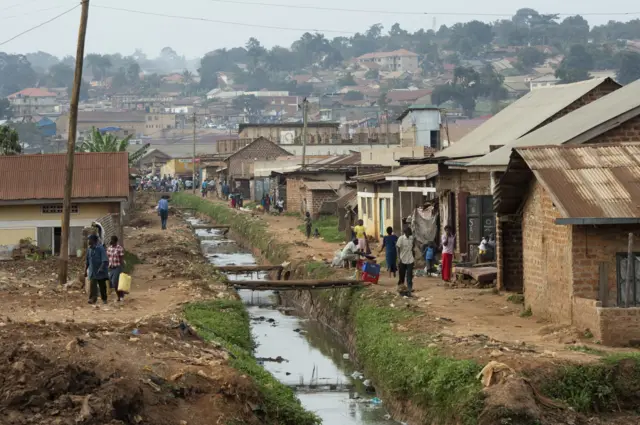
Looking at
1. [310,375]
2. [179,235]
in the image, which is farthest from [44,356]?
[179,235]

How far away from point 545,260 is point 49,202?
16.3m

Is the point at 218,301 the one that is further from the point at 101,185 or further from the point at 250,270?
the point at 101,185

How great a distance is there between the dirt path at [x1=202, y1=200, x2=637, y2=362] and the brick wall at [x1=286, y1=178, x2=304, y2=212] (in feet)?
93.2

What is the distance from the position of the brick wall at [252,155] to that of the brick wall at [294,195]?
1971cm

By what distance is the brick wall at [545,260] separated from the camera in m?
19.6

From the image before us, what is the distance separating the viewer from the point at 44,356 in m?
14.7

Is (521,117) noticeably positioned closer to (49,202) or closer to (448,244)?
(448,244)

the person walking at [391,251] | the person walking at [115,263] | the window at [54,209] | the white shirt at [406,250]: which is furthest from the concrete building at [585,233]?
the window at [54,209]

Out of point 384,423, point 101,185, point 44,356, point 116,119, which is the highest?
point 116,119

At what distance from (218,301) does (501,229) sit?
6067 millimetres

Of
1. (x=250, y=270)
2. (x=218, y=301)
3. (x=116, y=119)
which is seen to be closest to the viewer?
(x=218, y=301)

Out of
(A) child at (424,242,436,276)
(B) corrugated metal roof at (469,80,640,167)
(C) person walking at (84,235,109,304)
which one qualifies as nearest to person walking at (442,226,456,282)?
(A) child at (424,242,436,276)

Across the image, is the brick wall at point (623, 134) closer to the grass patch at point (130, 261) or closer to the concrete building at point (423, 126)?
the grass patch at point (130, 261)

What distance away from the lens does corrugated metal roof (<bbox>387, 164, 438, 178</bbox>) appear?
32.3m
